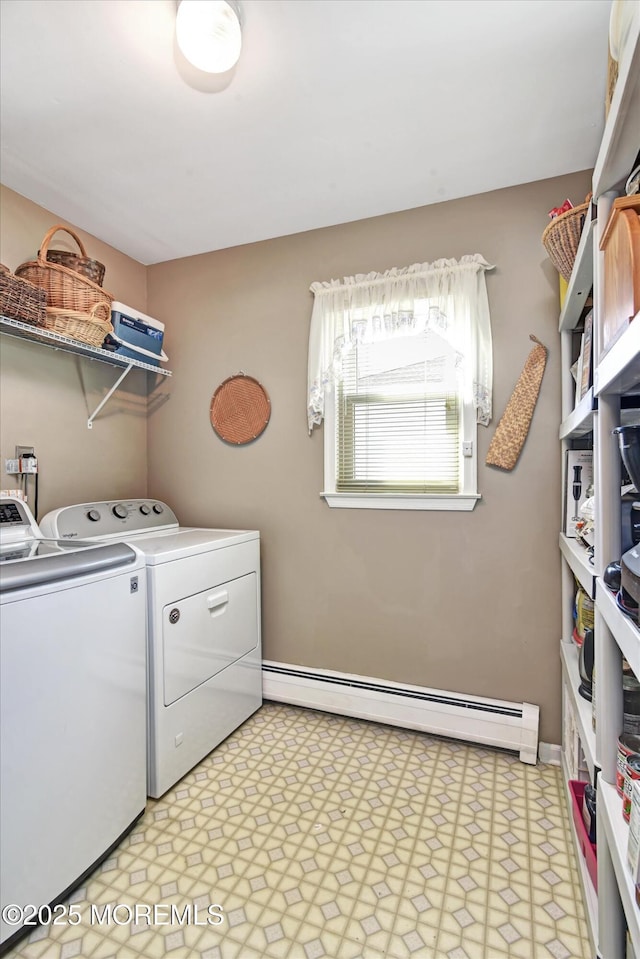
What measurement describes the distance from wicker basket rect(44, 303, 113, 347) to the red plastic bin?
101 inches

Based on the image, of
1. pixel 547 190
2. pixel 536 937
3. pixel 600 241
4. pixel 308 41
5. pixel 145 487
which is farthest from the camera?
pixel 145 487

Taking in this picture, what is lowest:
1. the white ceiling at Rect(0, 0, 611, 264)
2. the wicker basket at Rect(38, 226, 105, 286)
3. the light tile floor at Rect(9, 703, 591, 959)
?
the light tile floor at Rect(9, 703, 591, 959)

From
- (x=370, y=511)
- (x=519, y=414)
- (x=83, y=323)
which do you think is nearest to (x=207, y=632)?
(x=370, y=511)

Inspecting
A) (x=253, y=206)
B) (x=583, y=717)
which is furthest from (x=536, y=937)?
(x=253, y=206)

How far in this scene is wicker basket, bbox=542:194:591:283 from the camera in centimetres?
154

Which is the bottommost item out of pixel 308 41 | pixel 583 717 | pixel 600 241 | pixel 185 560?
pixel 583 717

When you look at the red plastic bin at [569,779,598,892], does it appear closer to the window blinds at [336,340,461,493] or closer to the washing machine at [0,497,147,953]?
the window blinds at [336,340,461,493]

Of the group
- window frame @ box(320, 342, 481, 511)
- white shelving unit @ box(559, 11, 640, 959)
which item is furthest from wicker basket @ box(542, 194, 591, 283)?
window frame @ box(320, 342, 481, 511)

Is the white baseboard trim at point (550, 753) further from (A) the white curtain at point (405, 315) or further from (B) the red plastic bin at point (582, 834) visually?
(A) the white curtain at point (405, 315)

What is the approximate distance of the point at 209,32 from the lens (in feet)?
4.29

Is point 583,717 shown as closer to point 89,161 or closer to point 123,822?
point 123,822

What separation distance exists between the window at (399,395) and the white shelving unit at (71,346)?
0.97 meters

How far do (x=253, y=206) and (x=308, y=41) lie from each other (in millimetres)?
921

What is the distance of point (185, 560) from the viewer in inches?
76.5
